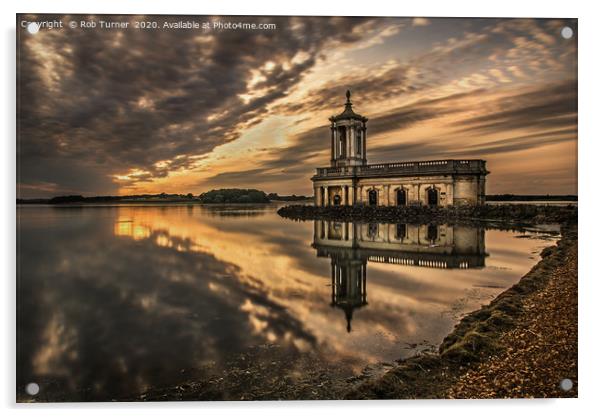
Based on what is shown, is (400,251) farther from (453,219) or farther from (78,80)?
(78,80)

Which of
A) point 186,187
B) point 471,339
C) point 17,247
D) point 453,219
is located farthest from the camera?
point 453,219

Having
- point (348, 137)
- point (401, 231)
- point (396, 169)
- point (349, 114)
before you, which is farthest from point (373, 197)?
point (349, 114)

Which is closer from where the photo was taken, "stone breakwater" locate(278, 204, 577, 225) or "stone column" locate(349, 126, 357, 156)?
"stone breakwater" locate(278, 204, 577, 225)

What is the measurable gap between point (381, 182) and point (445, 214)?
11.0ft

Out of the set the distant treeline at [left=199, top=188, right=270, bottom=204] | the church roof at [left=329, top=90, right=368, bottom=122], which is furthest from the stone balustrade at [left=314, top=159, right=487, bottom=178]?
the church roof at [left=329, top=90, right=368, bottom=122]

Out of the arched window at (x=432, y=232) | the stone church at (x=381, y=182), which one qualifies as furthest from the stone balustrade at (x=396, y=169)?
the arched window at (x=432, y=232)

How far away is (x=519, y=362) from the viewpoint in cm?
392

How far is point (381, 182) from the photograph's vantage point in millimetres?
15172

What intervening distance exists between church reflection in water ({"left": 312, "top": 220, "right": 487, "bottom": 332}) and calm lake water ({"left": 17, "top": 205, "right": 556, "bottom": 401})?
0.05 m

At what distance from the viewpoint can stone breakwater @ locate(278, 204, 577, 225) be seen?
962cm

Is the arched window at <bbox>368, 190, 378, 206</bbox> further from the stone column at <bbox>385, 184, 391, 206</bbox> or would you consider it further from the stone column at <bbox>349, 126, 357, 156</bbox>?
the stone column at <bbox>349, 126, 357, 156</bbox>

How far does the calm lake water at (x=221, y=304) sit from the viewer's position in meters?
4.32
